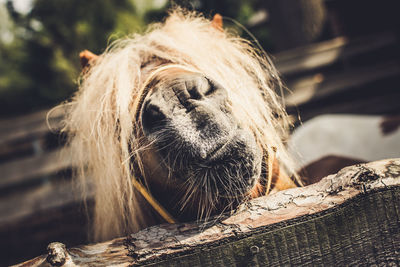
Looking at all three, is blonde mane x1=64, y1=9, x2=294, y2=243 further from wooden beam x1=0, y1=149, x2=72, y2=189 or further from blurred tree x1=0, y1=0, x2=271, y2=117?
blurred tree x1=0, y1=0, x2=271, y2=117

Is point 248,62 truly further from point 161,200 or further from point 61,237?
point 61,237

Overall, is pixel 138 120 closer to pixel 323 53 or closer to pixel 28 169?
pixel 28 169

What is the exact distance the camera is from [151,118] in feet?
2.87

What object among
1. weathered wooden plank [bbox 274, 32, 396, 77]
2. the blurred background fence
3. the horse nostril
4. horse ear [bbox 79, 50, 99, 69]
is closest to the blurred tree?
the blurred background fence

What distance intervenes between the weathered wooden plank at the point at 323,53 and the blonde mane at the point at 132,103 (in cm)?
277

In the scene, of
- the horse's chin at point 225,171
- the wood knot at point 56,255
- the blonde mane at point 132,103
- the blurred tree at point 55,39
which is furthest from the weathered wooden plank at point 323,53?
the wood knot at point 56,255

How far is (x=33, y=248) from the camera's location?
314cm

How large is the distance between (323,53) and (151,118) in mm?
3682

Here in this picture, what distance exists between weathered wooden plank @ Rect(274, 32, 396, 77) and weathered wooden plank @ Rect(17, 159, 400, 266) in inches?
129

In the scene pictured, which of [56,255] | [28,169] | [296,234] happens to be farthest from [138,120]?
[28,169]

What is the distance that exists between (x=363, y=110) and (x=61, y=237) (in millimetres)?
3804

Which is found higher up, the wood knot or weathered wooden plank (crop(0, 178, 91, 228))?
weathered wooden plank (crop(0, 178, 91, 228))

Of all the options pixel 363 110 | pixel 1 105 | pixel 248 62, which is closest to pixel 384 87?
pixel 363 110

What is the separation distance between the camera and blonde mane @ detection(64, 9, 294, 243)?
3.46 ft
